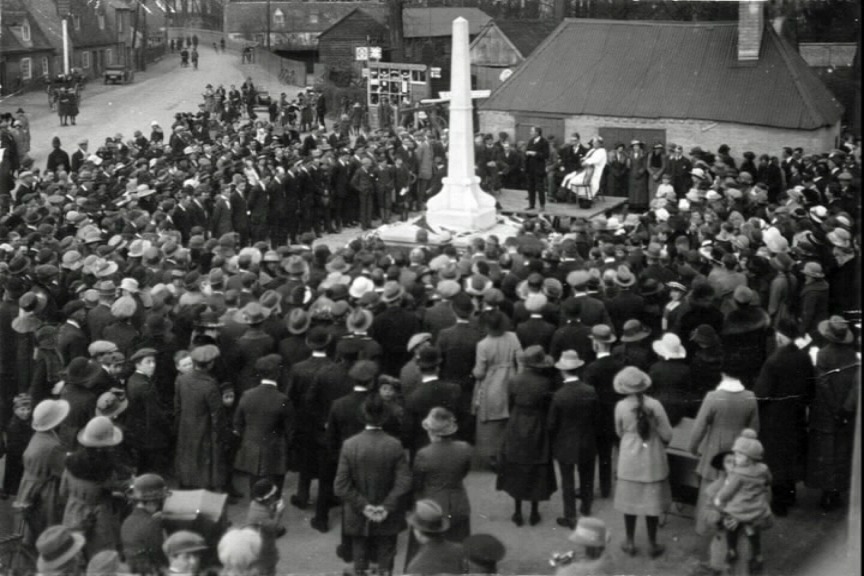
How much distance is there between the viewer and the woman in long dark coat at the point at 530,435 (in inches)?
329

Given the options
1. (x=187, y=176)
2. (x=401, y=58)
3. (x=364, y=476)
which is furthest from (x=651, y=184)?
(x=401, y=58)

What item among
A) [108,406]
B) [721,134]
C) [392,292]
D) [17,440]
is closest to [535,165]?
[721,134]

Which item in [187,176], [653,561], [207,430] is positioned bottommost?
[653,561]

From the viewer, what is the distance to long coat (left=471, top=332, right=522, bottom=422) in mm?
9062

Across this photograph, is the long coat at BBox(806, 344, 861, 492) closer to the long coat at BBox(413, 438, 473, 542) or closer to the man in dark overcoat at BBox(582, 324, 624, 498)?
the man in dark overcoat at BBox(582, 324, 624, 498)

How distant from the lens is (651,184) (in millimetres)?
22125

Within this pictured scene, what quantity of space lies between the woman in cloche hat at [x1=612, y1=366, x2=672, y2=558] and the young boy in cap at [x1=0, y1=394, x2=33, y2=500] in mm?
4625

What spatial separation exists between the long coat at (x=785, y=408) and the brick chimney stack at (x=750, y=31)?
1880 centimetres

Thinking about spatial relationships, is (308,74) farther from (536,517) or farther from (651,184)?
(536,517)

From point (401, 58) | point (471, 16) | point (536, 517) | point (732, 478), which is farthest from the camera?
point (471, 16)

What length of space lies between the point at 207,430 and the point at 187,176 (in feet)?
35.3

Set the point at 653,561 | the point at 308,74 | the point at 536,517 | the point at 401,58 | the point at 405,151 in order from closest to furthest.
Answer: the point at 653,561 → the point at 536,517 → the point at 405,151 → the point at 401,58 → the point at 308,74

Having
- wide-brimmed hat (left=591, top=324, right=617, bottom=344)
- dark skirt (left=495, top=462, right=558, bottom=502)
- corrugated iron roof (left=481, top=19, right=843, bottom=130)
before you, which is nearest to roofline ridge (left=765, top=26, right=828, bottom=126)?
corrugated iron roof (left=481, top=19, right=843, bottom=130)

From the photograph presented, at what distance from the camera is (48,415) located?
7.42 metres
